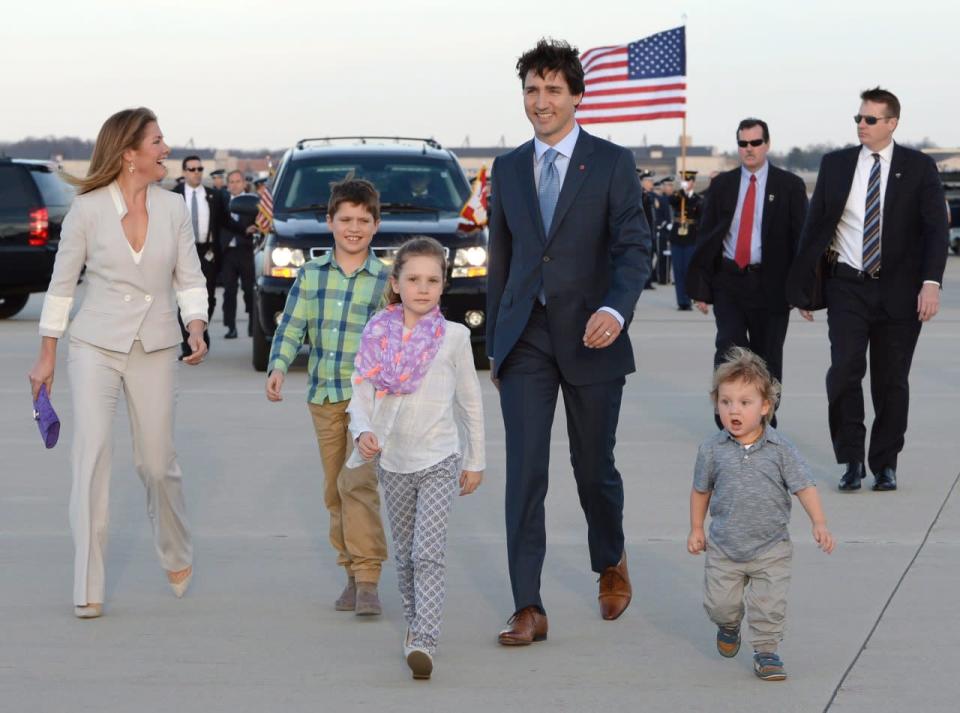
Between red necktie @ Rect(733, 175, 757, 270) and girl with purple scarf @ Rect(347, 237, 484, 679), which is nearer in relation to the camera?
girl with purple scarf @ Rect(347, 237, 484, 679)

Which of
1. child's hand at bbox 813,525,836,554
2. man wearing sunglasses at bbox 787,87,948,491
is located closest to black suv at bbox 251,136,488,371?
man wearing sunglasses at bbox 787,87,948,491

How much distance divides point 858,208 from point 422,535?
4174 mm

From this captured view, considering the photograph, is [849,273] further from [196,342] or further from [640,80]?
[640,80]

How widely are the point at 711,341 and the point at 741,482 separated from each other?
39.7ft

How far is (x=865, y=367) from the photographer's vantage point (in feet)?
29.1

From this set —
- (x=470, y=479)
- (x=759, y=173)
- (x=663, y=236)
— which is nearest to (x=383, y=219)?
(x=759, y=173)

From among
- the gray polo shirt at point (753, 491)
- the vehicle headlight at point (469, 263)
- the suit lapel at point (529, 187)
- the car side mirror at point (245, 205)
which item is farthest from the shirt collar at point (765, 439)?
the car side mirror at point (245, 205)

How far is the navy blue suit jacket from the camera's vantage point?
597cm

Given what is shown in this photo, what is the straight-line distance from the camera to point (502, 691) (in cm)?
529

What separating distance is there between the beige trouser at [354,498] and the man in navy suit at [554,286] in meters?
0.60

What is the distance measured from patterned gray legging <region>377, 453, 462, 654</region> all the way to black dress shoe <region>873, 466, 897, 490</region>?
3.70 m

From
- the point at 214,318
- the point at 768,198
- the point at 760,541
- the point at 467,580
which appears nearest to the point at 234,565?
the point at 467,580

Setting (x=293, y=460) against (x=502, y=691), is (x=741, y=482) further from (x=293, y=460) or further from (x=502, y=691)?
(x=293, y=460)

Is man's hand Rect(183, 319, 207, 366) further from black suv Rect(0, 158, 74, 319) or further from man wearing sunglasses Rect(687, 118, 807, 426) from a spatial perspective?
black suv Rect(0, 158, 74, 319)
